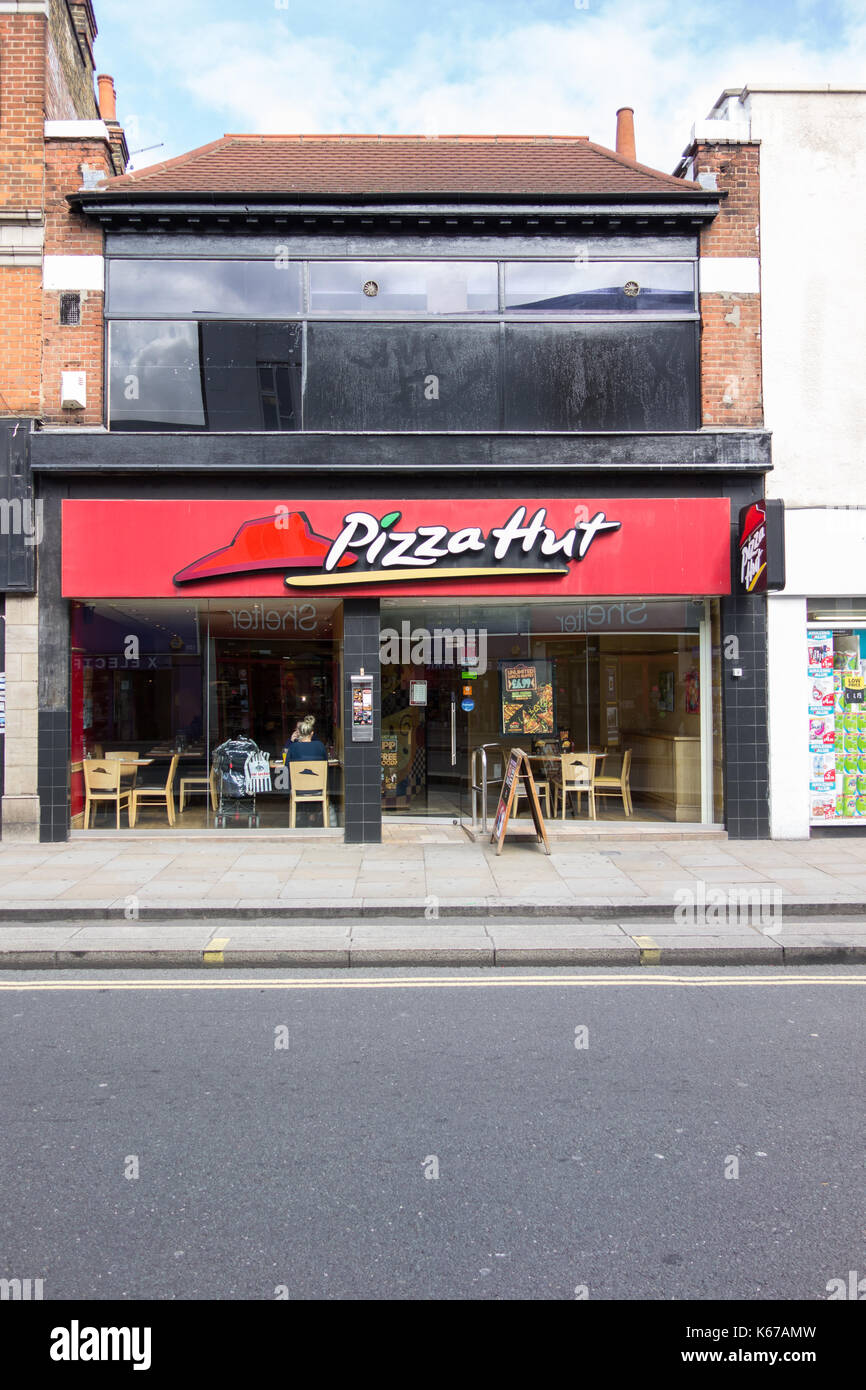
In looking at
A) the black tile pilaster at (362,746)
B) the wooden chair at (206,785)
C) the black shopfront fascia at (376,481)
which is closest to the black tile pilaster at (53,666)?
the black shopfront fascia at (376,481)

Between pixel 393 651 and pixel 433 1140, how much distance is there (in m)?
8.37

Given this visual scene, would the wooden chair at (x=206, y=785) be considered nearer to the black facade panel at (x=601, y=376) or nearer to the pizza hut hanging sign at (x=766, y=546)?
the black facade panel at (x=601, y=376)

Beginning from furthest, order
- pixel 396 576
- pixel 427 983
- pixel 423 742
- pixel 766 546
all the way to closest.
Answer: pixel 423 742
pixel 396 576
pixel 766 546
pixel 427 983

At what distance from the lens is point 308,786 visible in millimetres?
11875

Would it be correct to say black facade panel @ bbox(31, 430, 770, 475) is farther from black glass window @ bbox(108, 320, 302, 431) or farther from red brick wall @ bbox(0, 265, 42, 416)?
red brick wall @ bbox(0, 265, 42, 416)

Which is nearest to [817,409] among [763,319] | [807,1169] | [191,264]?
[763,319]

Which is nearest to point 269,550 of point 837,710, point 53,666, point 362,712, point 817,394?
point 362,712

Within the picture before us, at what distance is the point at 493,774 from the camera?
12.5 meters

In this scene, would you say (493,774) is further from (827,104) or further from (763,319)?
(827,104)

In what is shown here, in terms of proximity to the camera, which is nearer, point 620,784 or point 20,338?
point 20,338

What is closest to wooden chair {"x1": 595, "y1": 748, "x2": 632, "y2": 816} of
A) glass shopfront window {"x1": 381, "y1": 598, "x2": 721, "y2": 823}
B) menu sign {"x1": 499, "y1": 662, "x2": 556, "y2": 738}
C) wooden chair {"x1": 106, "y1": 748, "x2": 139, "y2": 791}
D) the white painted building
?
glass shopfront window {"x1": 381, "y1": 598, "x2": 721, "y2": 823}

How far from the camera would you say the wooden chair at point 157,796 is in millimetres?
11867

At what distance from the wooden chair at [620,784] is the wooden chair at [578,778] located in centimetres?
12

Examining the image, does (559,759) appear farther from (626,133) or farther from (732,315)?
(626,133)
